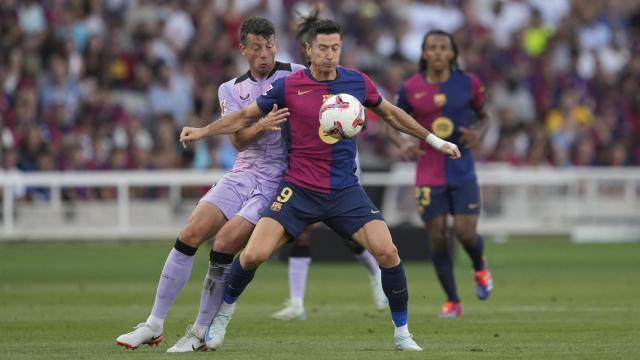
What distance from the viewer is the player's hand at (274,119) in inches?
422

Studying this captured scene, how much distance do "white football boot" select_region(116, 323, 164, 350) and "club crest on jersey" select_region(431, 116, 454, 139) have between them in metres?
4.59

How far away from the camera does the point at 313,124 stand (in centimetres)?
1084

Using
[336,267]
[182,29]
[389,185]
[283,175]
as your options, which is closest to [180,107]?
[182,29]

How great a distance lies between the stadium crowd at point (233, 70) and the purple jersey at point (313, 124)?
12657mm

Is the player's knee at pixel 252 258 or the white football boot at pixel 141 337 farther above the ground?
Answer: the player's knee at pixel 252 258

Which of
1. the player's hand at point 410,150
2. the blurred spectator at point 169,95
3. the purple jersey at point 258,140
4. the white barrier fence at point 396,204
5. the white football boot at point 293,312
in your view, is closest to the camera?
the purple jersey at point 258,140

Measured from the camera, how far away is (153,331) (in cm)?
1096

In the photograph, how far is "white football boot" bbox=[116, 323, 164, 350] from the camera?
1080 centimetres

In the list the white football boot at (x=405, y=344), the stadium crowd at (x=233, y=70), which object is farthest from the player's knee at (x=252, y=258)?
the stadium crowd at (x=233, y=70)

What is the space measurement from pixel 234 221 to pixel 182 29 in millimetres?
18318

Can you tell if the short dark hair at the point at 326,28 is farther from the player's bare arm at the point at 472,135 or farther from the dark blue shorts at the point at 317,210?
the player's bare arm at the point at 472,135

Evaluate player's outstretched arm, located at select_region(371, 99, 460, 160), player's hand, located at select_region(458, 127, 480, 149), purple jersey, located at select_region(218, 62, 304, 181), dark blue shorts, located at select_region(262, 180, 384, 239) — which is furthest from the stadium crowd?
dark blue shorts, located at select_region(262, 180, 384, 239)

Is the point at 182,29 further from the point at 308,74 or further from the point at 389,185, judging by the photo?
the point at 308,74

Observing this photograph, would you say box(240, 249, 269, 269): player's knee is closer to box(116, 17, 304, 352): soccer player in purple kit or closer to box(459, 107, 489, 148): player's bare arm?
box(116, 17, 304, 352): soccer player in purple kit
